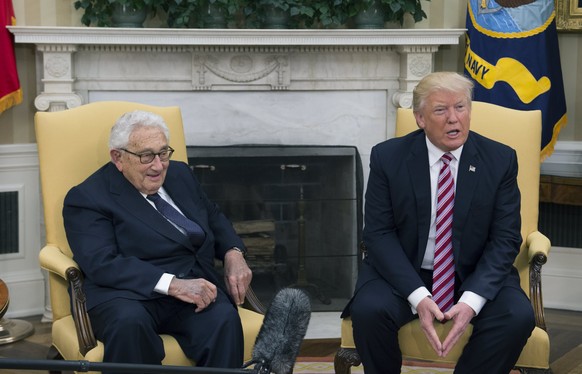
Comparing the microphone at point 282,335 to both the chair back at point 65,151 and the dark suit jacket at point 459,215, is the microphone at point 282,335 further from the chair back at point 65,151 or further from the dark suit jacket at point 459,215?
the chair back at point 65,151

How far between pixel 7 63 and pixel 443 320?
8.20 ft

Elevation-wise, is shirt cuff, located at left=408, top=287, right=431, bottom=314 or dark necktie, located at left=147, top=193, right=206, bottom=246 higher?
dark necktie, located at left=147, top=193, right=206, bottom=246

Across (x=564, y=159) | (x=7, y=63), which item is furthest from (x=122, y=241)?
(x=564, y=159)

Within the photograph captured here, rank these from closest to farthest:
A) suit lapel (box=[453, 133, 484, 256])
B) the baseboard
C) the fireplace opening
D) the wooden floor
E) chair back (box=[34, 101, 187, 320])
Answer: suit lapel (box=[453, 133, 484, 256]) < chair back (box=[34, 101, 187, 320]) < the wooden floor < the fireplace opening < the baseboard

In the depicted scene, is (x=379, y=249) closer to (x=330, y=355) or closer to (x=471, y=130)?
(x=471, y=130)

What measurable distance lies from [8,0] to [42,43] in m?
0.25

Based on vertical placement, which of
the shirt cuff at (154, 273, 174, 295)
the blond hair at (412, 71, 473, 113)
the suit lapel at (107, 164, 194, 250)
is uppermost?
the blond hair at (412, 71, 473, 113)

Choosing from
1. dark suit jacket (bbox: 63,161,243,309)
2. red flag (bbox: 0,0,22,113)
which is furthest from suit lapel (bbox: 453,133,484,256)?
red flag (bbox: 0,0,22,113)

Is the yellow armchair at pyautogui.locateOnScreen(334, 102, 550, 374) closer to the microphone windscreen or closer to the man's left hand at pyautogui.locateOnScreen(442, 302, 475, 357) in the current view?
the man's left hand at pyautogui.locateOnScreen(442, 302, 475, 357)

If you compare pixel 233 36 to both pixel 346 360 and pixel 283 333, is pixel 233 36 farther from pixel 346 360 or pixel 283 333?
pixel 283 333

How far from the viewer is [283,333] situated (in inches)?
56.8

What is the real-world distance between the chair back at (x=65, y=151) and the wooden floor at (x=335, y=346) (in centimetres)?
91

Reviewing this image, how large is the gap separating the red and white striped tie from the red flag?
2.24 metres

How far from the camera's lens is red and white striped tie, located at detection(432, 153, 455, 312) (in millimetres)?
2795
